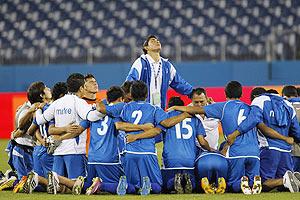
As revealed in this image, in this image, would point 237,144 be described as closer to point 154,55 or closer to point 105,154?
point 105,154

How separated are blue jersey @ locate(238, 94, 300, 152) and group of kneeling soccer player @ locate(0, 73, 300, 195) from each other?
0.04 ft

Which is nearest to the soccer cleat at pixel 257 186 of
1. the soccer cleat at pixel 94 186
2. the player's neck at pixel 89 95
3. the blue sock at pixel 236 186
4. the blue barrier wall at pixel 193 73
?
the blue sock at pixel 236 186

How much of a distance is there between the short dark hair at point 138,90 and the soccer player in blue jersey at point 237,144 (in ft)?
2.23

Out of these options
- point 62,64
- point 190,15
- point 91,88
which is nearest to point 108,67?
point 62,64

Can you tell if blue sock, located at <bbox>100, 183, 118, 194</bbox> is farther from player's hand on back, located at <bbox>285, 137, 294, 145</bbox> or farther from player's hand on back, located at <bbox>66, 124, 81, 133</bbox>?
player's hand on back, located at <bbox>285, 137, 294, 145</bbox>

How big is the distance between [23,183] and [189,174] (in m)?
2.02

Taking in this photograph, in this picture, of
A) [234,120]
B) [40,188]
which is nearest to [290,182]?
[234,120]

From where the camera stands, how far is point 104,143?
33.8ft

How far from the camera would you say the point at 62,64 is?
22.9m

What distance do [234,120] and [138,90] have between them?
1174 millimetres

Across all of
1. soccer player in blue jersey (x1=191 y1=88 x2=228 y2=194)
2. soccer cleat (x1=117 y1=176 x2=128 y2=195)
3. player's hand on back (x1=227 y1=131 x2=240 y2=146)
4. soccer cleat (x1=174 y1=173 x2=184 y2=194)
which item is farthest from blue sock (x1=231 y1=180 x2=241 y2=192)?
soccer cleat (x1=117 y1=176 x2=128 y2=195)

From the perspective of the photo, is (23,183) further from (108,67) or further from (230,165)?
(108,67)

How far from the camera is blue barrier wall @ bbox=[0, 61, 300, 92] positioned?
21.9 m

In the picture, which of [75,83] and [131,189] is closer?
[131,189]
